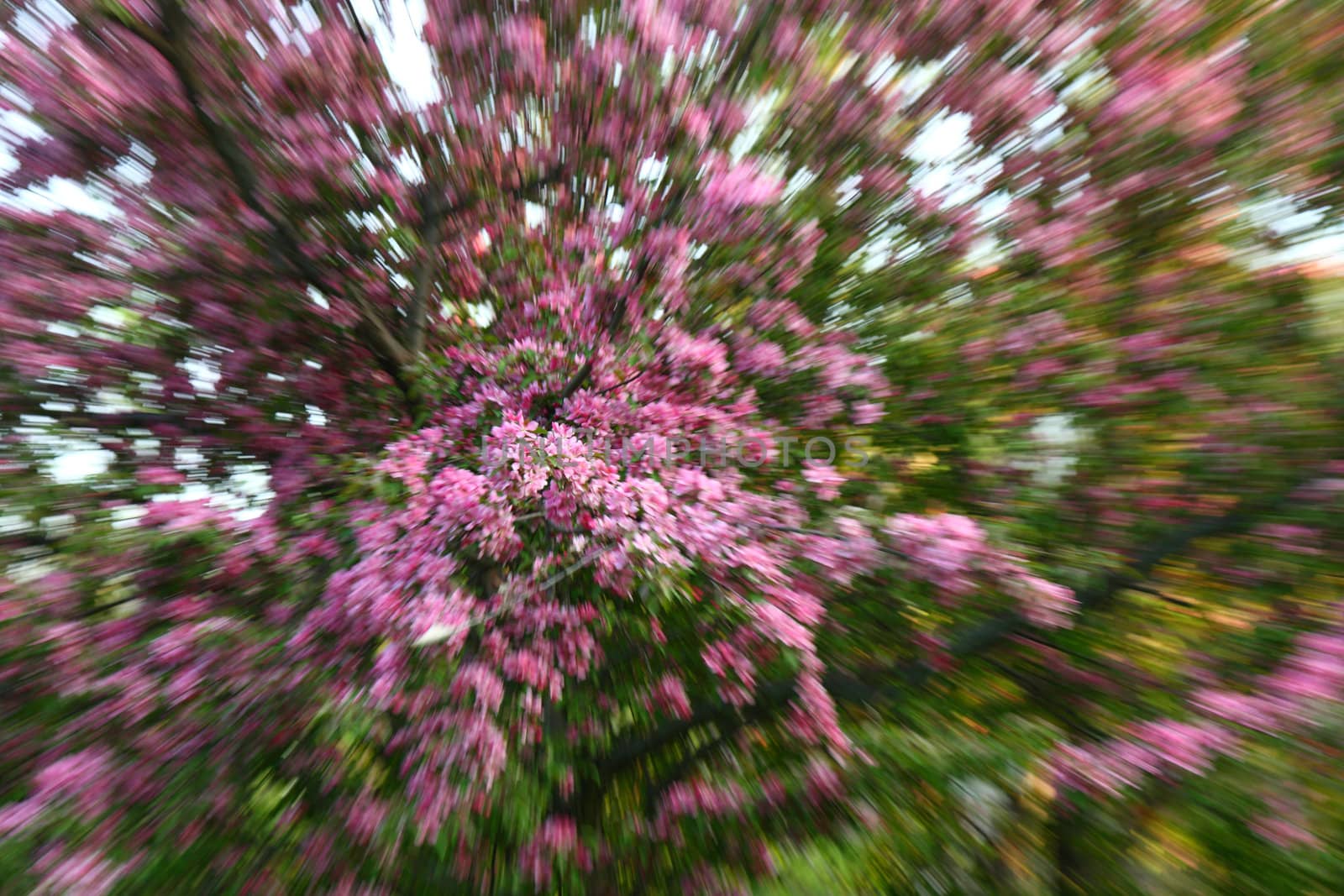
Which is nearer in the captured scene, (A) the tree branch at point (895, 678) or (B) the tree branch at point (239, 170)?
(B) the tree branch at point (239, 170)

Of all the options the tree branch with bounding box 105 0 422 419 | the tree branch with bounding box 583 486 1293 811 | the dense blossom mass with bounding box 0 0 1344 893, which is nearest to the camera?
the tree branch with bounding box 105 0 422 419

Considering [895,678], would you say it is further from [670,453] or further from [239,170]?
[239,170]

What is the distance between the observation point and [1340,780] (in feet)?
7.23

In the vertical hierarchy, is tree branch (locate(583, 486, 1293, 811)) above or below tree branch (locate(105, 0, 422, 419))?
below

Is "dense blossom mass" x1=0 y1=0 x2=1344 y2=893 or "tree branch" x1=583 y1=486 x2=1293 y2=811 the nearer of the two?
"dense blossom mass" x1=0 y1=0 x2=1344 y2=893

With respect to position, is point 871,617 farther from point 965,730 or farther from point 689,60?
point 689,60

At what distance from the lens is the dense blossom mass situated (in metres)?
2.44

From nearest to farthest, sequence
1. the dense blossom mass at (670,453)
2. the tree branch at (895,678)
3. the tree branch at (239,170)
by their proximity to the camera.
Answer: the tree branch at (239,170), the dense blossom mass at (670,453), the tree branch at (895,678)

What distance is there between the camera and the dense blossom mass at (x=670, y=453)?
2441mm

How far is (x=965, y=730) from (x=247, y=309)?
460 centimetres

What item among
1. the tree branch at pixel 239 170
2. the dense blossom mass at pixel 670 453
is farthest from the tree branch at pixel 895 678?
the tree branch at pixel 239 170

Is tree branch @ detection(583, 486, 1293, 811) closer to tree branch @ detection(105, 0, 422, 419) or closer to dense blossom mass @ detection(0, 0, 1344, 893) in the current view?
dense blossom mass @ detection(0, 0, 1344, 893)

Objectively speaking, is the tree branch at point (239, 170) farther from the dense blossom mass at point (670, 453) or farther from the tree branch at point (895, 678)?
the tree branch at point (895, 678)

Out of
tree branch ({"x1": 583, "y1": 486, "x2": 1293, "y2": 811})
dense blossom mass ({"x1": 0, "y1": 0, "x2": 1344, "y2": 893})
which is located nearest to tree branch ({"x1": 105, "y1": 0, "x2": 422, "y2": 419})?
dense blossom mass ({"x1": 0, "y1": 0, "x2": 1344, "y2": 893})
